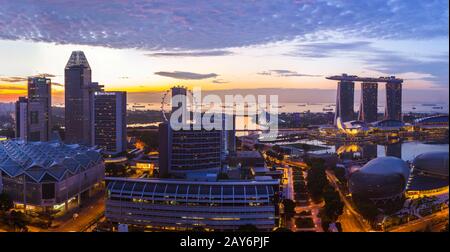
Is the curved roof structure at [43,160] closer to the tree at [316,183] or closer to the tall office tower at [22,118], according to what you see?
the tree at [316,183]

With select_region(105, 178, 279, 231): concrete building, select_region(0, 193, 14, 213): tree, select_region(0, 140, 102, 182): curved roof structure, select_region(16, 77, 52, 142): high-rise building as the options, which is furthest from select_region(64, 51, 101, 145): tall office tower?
select_region(105, 178, 279, 231): concrete building

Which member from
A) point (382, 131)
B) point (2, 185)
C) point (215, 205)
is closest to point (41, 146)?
point (2, 185)

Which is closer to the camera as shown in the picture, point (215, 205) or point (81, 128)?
point (215, 205)

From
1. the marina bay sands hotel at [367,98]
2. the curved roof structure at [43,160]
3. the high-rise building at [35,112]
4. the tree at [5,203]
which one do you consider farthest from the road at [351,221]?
the high-rise building at [35,112]

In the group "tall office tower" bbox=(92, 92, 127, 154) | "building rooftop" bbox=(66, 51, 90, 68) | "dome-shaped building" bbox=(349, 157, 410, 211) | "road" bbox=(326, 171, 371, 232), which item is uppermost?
"building rooftop" bbox=(66, 51, 90, 68)

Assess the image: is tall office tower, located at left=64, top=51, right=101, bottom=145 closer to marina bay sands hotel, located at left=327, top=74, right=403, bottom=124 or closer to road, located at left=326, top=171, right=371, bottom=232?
marina bay sands hotel, located at left=327, top=74, right=403, bottom=124
